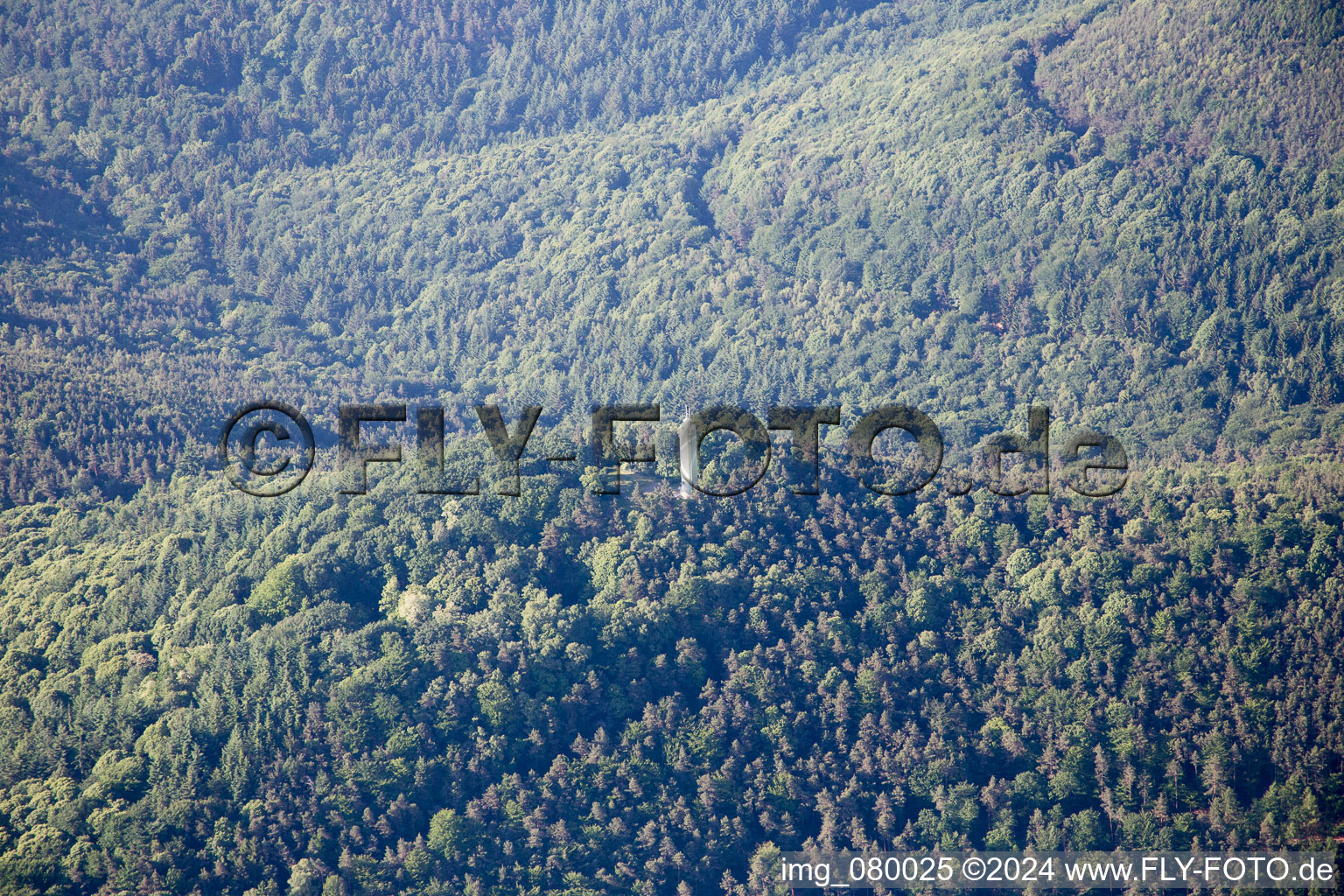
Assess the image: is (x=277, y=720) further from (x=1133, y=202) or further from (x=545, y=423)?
(x=1133, y=202)

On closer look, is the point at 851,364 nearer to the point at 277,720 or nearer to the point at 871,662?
the point at 871,662

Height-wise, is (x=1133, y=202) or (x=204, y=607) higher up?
(x=1133, y=202)

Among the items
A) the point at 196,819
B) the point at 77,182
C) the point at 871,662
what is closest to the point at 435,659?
the point at 196,819

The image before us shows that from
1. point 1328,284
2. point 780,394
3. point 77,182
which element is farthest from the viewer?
point 77,182

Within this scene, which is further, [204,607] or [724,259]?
[724,259]

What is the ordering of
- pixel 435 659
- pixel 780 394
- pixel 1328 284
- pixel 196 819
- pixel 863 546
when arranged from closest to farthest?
pixel 196 819 → pixel 435 659 → pixel 863 546 → pixel 1328 284 → pixel 780 394

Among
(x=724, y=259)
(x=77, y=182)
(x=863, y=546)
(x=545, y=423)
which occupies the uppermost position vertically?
Answer: (x=77, y=182)

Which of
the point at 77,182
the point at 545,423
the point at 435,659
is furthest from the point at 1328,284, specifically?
the point at 77,182
